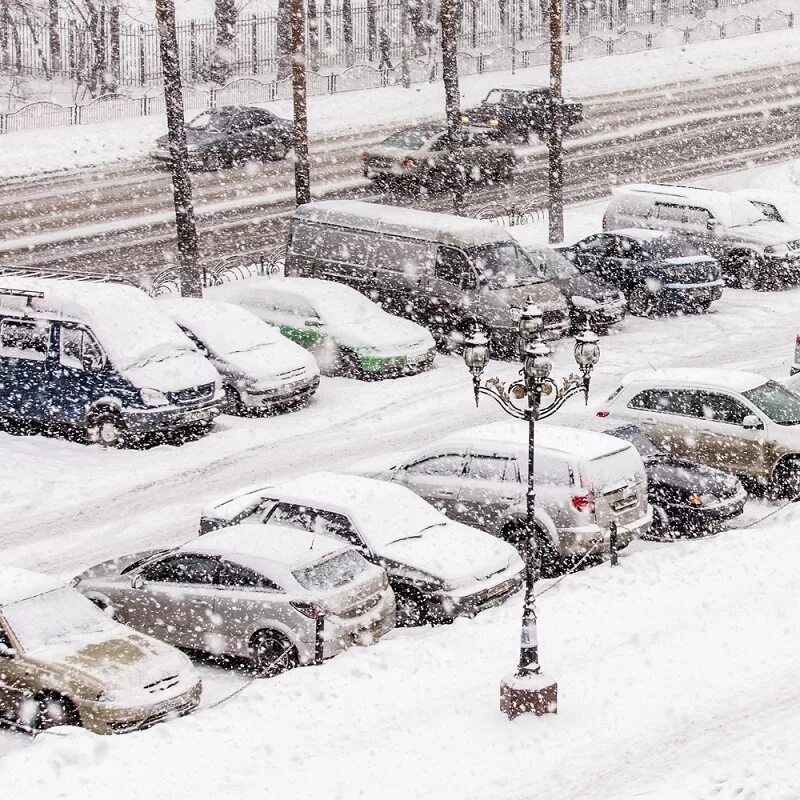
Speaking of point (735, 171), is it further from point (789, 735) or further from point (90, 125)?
point (789, 735)

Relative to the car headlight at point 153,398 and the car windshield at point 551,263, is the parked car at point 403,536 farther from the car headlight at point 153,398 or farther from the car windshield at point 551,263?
the car windshield at point 551,263

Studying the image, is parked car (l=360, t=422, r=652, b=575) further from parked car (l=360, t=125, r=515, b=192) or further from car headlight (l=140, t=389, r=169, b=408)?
parked car (l=360, t=125, r=515, b=192)

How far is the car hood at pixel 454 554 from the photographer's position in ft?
50.4

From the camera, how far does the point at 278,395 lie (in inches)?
872

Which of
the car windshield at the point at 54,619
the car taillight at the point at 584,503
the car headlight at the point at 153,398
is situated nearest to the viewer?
the car windshield at the point at 54,619

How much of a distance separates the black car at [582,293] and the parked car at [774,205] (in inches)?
261

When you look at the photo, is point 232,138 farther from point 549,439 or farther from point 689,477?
point 689,477

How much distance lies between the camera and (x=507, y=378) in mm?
23891

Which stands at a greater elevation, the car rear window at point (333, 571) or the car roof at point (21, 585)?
the car roof at point (21, 585)

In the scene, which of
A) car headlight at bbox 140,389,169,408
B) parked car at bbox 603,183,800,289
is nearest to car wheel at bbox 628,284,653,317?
parked car at bbox 603,183,800,289

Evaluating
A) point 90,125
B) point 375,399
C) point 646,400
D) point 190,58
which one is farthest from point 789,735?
point 190,58

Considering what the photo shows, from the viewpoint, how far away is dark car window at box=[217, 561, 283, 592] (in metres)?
14.4

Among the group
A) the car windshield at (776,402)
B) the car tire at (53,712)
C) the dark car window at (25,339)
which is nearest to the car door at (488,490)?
the car windshield at (776,402)

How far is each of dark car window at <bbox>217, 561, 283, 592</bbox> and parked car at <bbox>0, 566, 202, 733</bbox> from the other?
3.68ft
